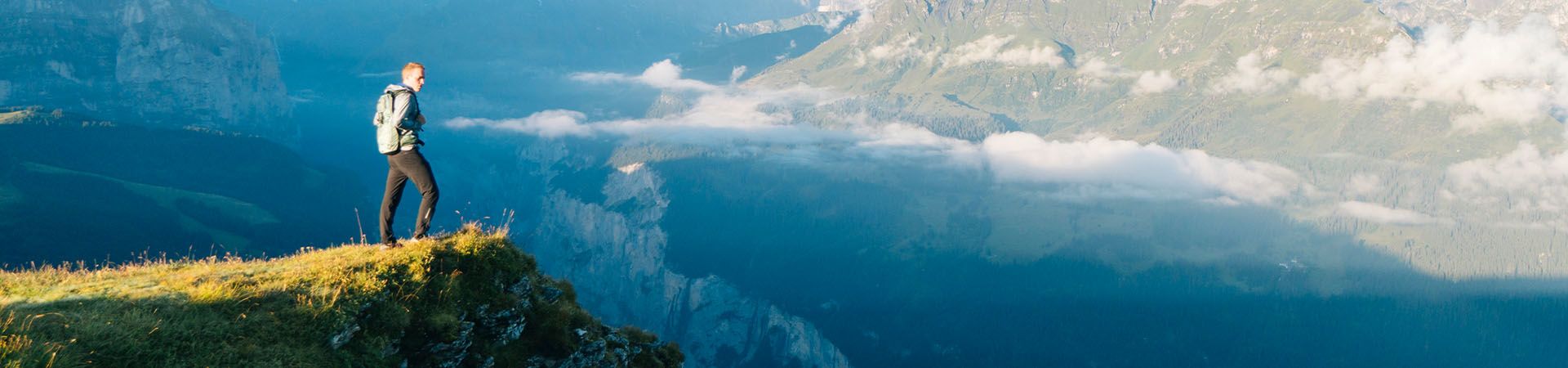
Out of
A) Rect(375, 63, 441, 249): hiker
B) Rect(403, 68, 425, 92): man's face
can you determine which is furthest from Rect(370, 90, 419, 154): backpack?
Rect(403, 68, 425, 92): man's face

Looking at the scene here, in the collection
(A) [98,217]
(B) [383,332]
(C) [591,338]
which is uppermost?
(B) [383,332]

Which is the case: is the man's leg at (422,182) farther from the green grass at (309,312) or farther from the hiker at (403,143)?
the green grass at (309,312)

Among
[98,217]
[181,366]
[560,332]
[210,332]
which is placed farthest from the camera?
[98,217]

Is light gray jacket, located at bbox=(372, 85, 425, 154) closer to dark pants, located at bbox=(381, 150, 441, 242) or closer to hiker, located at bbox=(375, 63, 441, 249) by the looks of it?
hiker, located at bbox=(375, 63, 441, 249)

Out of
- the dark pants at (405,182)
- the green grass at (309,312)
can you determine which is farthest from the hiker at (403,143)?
the green grass at (309,312)

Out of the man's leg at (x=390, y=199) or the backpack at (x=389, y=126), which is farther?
the man's leg at (x=390, y=199)

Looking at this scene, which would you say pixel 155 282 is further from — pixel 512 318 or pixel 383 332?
pixel 512 318

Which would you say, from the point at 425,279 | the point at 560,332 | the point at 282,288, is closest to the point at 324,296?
the point at 282,288
